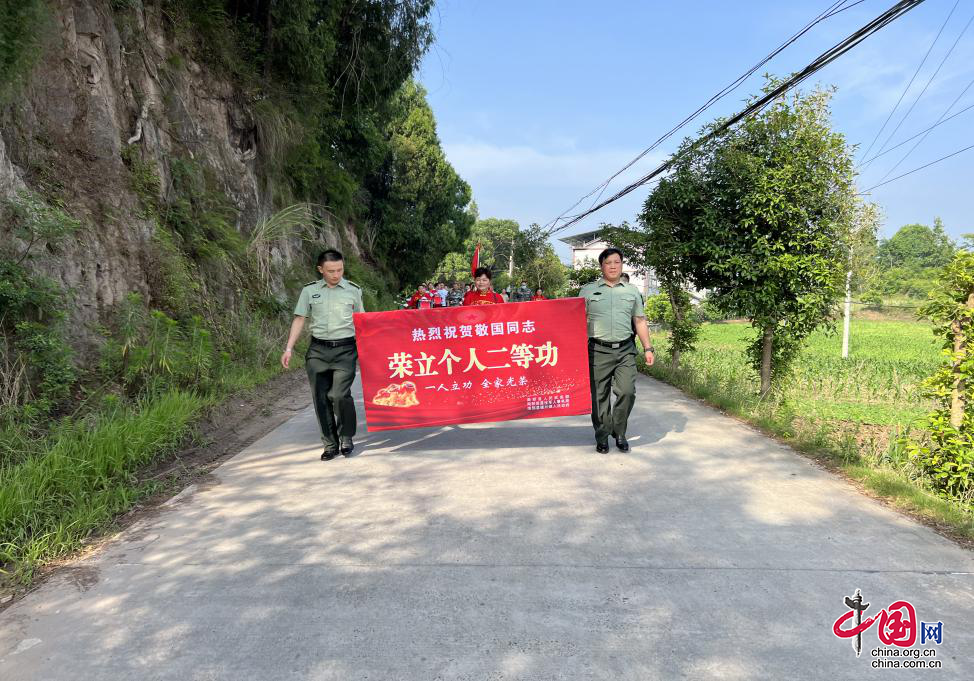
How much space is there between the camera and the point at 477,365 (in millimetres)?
5750

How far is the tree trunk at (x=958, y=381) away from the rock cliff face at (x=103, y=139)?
7872mm

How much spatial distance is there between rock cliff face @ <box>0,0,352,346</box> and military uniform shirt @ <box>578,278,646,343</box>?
5295mm

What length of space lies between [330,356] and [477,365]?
1.39m

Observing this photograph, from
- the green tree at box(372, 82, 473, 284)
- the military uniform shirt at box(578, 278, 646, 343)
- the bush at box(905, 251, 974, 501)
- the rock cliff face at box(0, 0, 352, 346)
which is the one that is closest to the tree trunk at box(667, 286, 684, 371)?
the military uniform shirt at box(578, 278, 646, 343)

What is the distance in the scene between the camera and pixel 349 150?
70.4 ft

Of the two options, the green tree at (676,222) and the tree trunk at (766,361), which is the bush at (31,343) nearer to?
the green tree at (676,222)

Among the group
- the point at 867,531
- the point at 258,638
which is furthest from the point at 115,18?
the point at 867,531

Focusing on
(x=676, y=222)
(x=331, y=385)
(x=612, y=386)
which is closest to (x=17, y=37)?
(x=331, y=385)

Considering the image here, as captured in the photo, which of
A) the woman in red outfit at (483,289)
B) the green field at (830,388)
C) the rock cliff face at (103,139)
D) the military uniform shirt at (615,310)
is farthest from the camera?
the green field at (830,388)

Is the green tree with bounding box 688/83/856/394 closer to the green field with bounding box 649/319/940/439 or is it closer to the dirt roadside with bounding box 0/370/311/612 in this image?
the green field with bounding box 649/319/940/439

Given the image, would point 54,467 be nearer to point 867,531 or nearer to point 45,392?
point 45,392

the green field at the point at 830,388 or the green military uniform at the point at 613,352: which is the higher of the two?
the green military uniform at the point at 613,352

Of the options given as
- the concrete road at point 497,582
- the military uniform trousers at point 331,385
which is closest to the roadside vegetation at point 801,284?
the concrete road at point 497,582

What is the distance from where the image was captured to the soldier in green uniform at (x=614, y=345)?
216 inches
